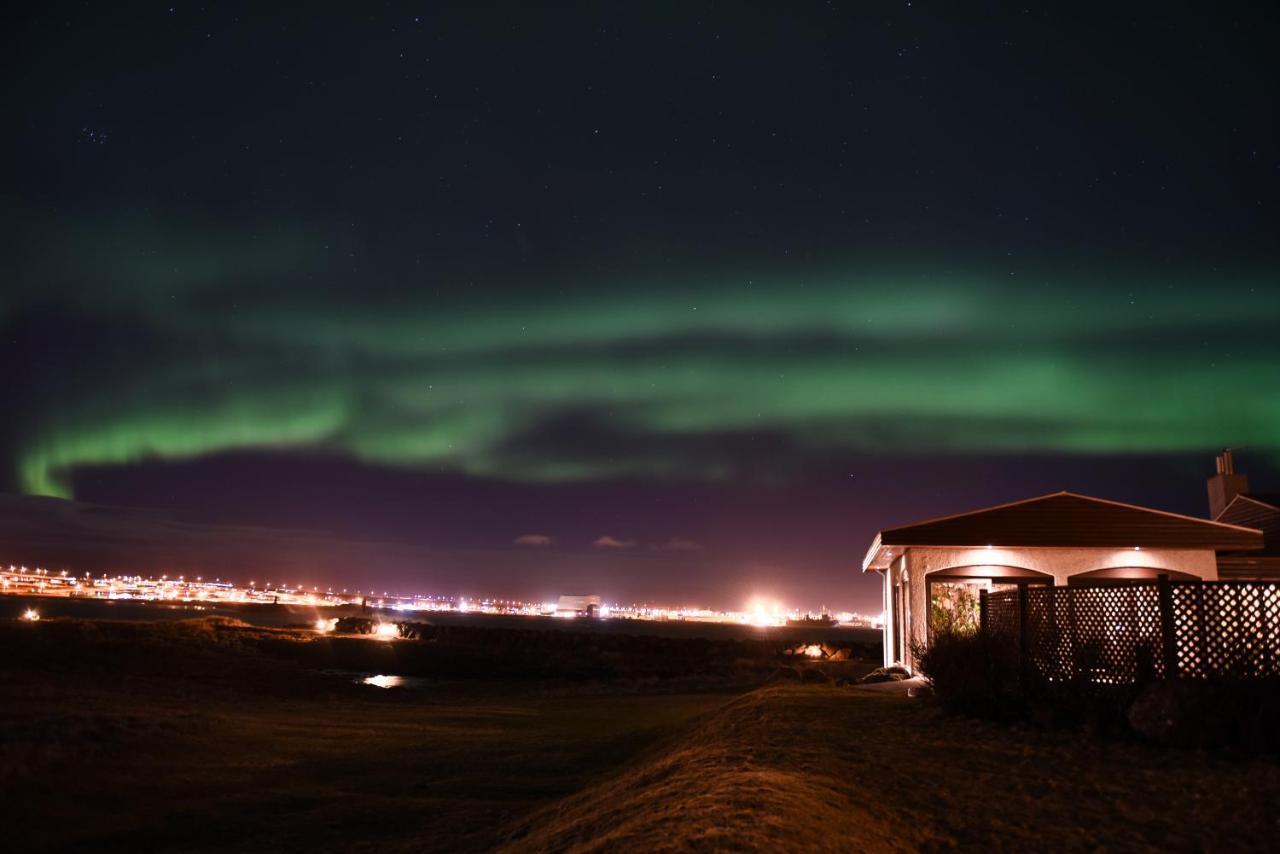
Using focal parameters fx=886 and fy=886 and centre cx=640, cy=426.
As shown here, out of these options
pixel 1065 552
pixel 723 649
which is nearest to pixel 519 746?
pixel 1065 552

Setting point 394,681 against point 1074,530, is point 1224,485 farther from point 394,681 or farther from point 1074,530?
point 394,681

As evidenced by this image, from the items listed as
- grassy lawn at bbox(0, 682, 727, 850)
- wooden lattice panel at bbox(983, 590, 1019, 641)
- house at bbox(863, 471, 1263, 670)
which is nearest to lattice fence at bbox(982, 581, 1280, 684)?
wooden lattice panel at bbox(983, 590, 1019, 641)

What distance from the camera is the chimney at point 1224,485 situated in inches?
1398

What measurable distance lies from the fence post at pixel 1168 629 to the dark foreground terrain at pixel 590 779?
136 centimetres

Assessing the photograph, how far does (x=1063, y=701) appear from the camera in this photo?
424 inches

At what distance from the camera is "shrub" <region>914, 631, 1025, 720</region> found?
453 inches

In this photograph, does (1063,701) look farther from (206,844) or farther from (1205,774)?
(206,844)

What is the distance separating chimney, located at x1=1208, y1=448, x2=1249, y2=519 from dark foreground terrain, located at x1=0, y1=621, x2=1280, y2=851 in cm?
2128

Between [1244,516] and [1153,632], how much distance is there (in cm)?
2792

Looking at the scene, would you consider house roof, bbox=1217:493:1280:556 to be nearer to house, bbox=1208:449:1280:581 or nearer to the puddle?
house, bbox=1208:449:1280:581

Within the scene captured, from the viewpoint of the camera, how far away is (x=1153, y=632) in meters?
10.7

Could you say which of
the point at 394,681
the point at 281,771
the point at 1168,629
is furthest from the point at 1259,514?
the point at 394,681

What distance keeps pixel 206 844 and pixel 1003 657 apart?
10.2 metres

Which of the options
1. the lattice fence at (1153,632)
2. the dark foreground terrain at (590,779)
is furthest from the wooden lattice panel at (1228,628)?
the dark foreground terrain at (590,779)
